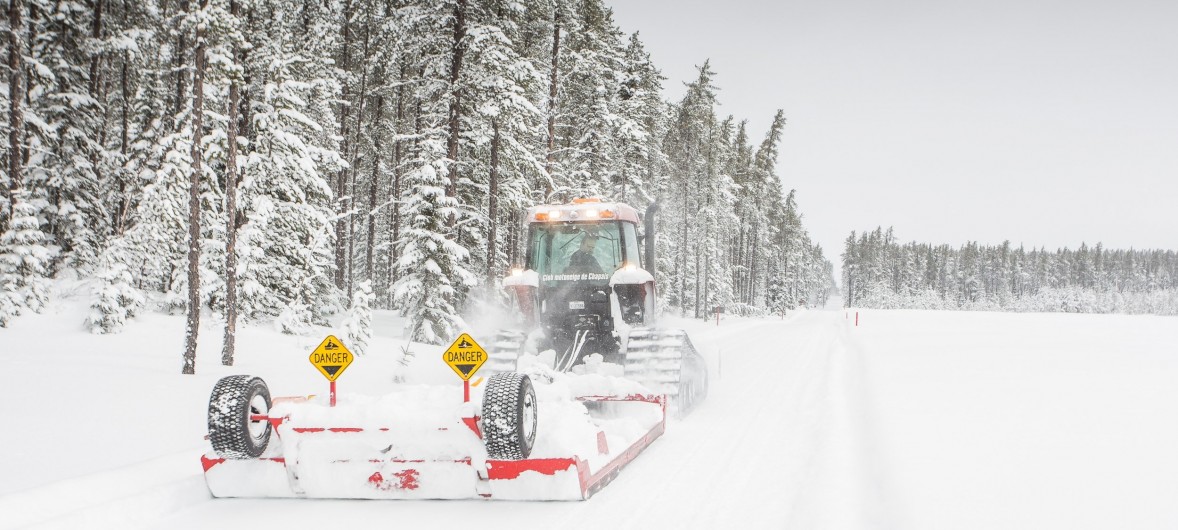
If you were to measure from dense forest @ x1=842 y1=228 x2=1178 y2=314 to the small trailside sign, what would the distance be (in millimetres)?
120002

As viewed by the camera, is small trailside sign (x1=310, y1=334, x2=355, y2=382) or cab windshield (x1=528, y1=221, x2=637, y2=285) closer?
small trailside sign (x1=310, y1=334, x2=355, y2=382)

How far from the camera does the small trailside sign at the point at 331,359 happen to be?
6020mm

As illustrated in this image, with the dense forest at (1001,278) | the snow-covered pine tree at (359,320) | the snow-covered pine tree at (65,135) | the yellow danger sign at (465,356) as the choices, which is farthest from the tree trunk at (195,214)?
the dense forest at (1001,278)

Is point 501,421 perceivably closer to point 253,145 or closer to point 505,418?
point 505,418

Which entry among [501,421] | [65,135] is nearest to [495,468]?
[501,421]

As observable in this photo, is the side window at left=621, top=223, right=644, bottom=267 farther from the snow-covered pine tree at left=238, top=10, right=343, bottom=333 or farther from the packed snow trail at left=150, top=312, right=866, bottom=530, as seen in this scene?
the snow-covered pine tree at left=238, top=10, right=343, bottom=333

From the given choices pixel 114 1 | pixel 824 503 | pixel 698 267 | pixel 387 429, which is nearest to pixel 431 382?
pixel 387 429

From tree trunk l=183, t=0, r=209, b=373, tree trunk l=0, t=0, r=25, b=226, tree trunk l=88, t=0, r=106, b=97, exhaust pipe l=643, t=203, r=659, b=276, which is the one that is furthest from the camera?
tree trunk l=88, t=0, r=106, b=97

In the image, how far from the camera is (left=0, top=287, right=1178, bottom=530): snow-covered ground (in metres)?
4.68

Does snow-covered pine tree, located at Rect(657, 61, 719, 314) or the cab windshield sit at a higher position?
snow-covered pine tree, located at Rect(657, 61, 719, 314)

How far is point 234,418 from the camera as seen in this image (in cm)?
476

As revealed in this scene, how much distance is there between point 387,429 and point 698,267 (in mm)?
36940

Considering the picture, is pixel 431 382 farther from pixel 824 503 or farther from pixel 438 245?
pixel 824 503

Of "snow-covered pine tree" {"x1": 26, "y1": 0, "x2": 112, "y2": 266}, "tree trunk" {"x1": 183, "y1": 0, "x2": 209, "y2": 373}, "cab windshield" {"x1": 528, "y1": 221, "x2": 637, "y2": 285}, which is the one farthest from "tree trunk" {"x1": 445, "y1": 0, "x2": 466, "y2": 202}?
"snow-covered pine tree" {"x1": 26, "y1": 0, "x2": 112, "y2": 266}
